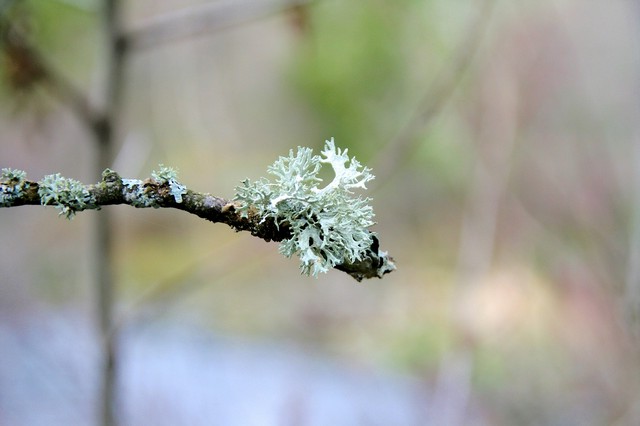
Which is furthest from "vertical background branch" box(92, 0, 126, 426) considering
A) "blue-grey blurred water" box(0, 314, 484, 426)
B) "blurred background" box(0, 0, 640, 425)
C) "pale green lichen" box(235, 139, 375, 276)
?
"blue-grey blurred water" box(0, 314, 484, 426)

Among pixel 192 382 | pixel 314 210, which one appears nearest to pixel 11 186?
pixel 314 210

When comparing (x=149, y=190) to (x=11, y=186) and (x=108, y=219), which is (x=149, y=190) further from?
(x=108, y=219)

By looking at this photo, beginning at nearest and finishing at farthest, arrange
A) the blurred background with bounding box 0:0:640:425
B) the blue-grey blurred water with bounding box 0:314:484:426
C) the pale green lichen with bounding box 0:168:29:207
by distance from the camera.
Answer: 1. the pale green lichen with bounding box 0:168:29:207
2. the blurred background with bounding box 0:0:640:425
3. the blue-grey blurred water with bounding box 0:314:484:426

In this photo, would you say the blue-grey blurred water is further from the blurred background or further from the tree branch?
the tree branch

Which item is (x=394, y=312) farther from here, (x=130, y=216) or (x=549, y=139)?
(x=130, y=216)

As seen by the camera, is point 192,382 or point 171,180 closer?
point 171,180

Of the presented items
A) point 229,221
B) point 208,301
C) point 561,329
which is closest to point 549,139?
point 561,329
